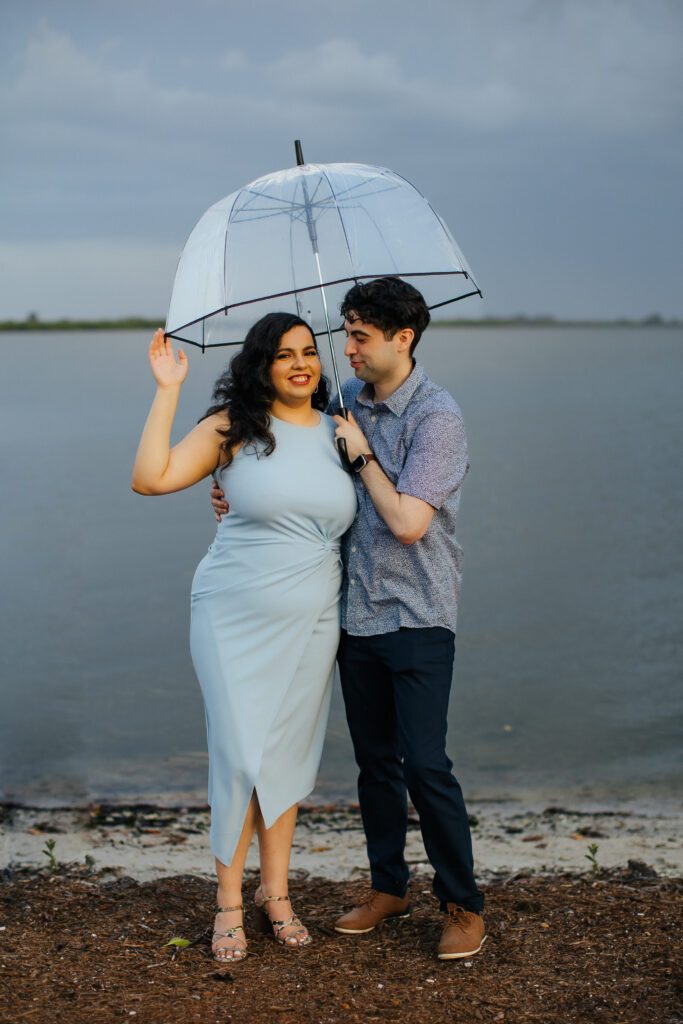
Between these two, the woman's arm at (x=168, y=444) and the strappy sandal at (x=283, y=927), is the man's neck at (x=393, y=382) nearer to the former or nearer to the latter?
the woman's arm at (x=168, y=444)

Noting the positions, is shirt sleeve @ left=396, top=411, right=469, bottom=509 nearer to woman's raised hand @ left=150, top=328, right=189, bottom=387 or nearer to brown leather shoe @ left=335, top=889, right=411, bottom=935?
woman's raised hand @ left=150, top=328, right=189, bottom=387

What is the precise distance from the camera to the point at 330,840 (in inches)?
203

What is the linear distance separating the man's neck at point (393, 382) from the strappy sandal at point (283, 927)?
5.95 feet

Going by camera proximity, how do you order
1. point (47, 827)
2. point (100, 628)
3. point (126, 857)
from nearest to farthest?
point (126, 857), point (47, 827), point (100, 628)

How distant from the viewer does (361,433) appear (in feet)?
11.2

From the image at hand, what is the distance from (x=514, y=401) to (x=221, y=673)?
35.8m

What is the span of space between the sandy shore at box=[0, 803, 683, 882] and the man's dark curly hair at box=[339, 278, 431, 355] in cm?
248

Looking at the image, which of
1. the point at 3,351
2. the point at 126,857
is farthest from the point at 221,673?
the point at 3,351

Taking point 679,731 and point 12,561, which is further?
point 12,561

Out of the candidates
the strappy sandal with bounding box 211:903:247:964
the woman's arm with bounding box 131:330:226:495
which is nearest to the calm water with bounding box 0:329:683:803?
the strappy sandal with bounding box 211:903:247:964

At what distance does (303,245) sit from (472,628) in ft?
22.0

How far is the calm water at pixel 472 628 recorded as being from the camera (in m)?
6.47

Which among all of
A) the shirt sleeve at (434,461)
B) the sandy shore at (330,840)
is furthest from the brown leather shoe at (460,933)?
the shirt sleeve at (434,461)

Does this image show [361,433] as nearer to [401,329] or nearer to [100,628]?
[401,329]
